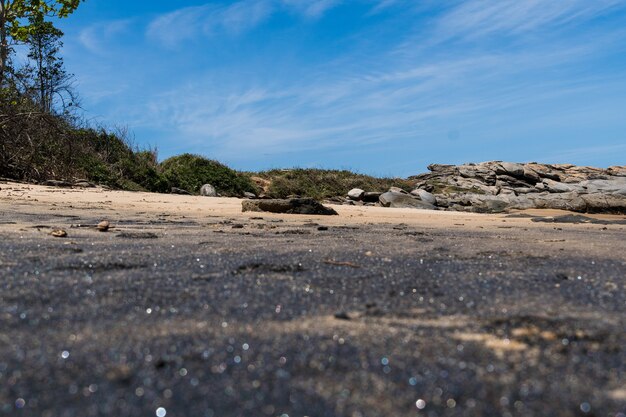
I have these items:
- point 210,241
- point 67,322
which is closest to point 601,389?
point 67,322

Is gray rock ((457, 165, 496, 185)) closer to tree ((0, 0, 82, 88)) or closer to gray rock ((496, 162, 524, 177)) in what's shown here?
gray rock ((496, 162, 524, 177))

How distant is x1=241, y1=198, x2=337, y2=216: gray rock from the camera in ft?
24.8

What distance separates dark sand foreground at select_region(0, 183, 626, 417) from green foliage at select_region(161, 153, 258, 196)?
60.5 feet

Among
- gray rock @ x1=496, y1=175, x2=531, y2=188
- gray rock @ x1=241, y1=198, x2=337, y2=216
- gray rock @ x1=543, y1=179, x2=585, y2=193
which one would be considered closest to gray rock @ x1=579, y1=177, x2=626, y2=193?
gray rock @ x1=543, y1=179, x2=585, y2=193

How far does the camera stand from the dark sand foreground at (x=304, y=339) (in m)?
0.91

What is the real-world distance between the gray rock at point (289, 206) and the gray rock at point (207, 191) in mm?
11701

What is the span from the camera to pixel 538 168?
40.1 meters

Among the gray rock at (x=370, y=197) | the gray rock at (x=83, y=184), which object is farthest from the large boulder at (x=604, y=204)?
the gray rock at (x=83, y=184)

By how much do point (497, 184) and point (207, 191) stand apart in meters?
23.1

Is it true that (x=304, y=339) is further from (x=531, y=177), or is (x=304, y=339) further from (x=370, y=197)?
(x=531, y=177)

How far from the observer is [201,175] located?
21.6 metres

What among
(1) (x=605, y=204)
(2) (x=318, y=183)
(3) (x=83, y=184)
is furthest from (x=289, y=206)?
(2) (x=318, y=183)

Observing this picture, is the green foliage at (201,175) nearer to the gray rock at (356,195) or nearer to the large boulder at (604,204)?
the gray rock at (356,195)

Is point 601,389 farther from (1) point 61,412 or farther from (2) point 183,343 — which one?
(1) point 61,412
